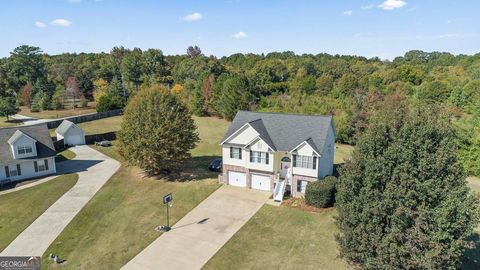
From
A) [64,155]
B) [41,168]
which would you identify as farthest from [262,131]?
[64,155]

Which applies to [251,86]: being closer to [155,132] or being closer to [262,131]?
[262,131]

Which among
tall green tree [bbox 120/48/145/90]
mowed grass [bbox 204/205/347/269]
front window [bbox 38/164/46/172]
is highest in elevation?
tall green tree [bbox 120/48/145/90]

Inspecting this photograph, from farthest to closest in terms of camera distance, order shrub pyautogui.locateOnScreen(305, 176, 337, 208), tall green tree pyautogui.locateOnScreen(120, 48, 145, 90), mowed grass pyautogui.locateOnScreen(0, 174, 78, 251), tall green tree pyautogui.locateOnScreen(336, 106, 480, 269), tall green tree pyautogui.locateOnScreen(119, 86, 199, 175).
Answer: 1. tall green tree pyautogui.locateOnScreen(120, 48, 145, 90)
2. tall green tree pyautogui.locateOnScreen(119, 86, 199, 175)
3. shrub pyautogui.locateOnScreen(305, 176, 337, 208)
4. mowed grass pyautogui.locateOnScreen(0, 174, 78, 251)
5. tall green tree pyautogui.locateOnScreen(336, 106, 480, 269)

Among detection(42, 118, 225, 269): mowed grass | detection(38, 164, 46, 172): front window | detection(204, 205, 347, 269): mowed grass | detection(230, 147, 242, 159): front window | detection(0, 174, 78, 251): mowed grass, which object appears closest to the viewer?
detection(204, 205, 347, 269): mowed grass

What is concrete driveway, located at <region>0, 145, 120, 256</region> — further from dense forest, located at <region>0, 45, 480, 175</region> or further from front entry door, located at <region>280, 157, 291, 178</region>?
dense forest, located at <region>0, 45, 480, 175</region>

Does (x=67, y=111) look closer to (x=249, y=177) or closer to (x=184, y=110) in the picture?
(x=184, y=110)

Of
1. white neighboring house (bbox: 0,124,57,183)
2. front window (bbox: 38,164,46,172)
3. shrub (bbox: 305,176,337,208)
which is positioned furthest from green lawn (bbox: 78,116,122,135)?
shrub (bbox: 305,176,337,208)

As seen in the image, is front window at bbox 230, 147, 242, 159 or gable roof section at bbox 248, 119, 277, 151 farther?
front window at bbox 230, 147, 242, 159
